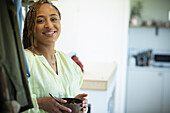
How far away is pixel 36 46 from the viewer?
1.31 metres

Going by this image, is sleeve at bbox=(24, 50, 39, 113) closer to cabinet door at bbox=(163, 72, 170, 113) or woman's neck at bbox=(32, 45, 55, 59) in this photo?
woman's neck at bbox=(32, 45, 55, 59)

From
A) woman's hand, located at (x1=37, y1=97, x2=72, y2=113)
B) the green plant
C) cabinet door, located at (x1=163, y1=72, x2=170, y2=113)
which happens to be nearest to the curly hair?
woman's hand, located at (x1=37, y1=97, x2=72, y2=113)

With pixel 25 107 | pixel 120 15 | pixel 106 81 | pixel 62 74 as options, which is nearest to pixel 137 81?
pixel 120 15

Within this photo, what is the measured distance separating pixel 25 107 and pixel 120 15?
4.01 metres

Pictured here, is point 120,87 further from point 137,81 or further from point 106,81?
point 106,81

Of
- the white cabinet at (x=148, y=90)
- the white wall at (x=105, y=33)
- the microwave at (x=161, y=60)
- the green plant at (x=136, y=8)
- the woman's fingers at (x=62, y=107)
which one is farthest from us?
the green plant at (x=136, y=8)

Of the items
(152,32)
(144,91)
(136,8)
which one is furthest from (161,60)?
(136,8)

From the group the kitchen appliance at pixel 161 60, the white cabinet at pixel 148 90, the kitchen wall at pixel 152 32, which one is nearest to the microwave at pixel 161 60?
the kitchen appliance at pixel 161 60

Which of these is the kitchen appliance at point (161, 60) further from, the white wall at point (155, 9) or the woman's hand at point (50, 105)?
the woman's hand at point (50, 105)

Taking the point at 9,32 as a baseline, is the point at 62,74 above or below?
below

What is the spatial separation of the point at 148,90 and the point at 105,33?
140 centimetres

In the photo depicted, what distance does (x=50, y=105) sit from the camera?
1.21m

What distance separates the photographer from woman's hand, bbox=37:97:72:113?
120cm

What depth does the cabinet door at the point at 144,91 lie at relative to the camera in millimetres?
4957
